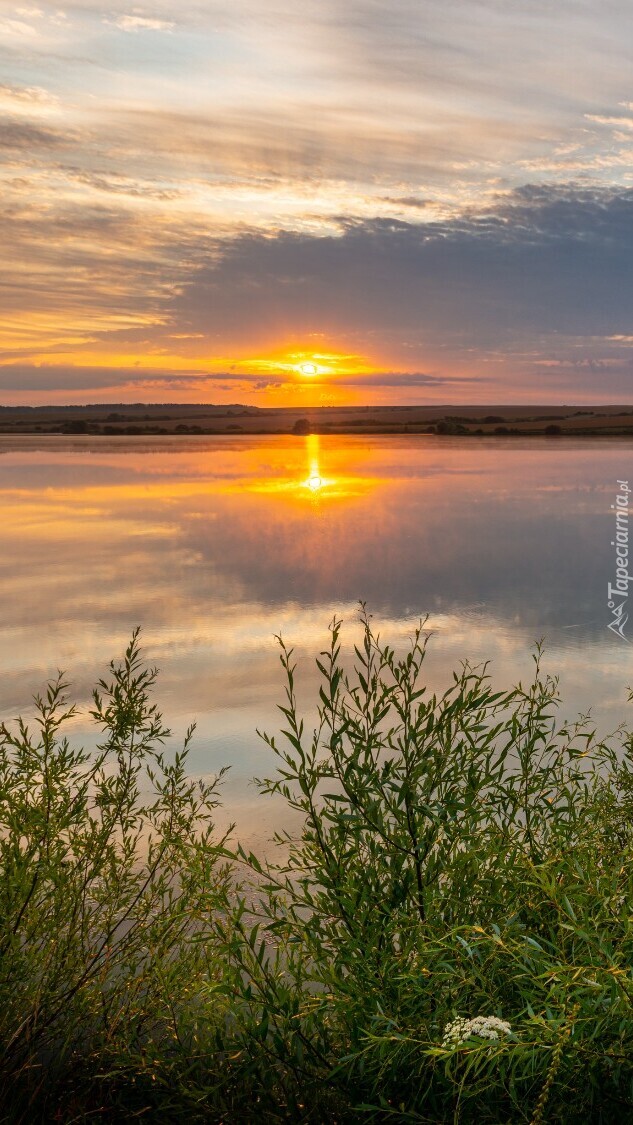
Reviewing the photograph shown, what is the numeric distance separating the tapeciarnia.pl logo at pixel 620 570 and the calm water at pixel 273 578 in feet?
0.91

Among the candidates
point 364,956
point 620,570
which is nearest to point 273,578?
point 620,570

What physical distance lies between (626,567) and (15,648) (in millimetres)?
15976

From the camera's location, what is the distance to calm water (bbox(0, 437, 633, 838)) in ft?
48.0

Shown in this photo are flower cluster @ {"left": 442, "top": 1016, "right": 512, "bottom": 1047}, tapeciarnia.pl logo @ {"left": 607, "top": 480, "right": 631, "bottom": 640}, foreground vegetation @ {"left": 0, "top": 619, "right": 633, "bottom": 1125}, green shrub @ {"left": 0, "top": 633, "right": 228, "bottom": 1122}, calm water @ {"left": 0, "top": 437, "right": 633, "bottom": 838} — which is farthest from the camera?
tapeciarnia.pl logo @ {"left": 607, "top": 480, "right": 631, "bottom": 640}

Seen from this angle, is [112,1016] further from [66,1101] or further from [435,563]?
[435,563]

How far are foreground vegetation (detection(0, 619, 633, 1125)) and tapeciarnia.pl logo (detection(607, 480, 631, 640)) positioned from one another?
514 inches

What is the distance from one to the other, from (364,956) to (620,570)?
22349mm

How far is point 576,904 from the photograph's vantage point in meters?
4.15

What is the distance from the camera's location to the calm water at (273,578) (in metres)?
14.6

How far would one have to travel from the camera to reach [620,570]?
2522 cm

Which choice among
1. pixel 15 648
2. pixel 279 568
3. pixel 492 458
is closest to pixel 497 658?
pixel 15 648

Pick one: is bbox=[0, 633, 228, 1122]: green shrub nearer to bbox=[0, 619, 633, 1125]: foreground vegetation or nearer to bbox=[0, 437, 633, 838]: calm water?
bbox=[0, 619, 633, 1125]: foreground vegetation

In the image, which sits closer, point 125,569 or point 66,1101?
point 66,1101

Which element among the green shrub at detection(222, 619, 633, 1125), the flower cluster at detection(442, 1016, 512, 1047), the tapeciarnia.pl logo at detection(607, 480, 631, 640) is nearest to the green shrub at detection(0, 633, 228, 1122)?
the green shrub at detection(222, 619, 633, 1125)
